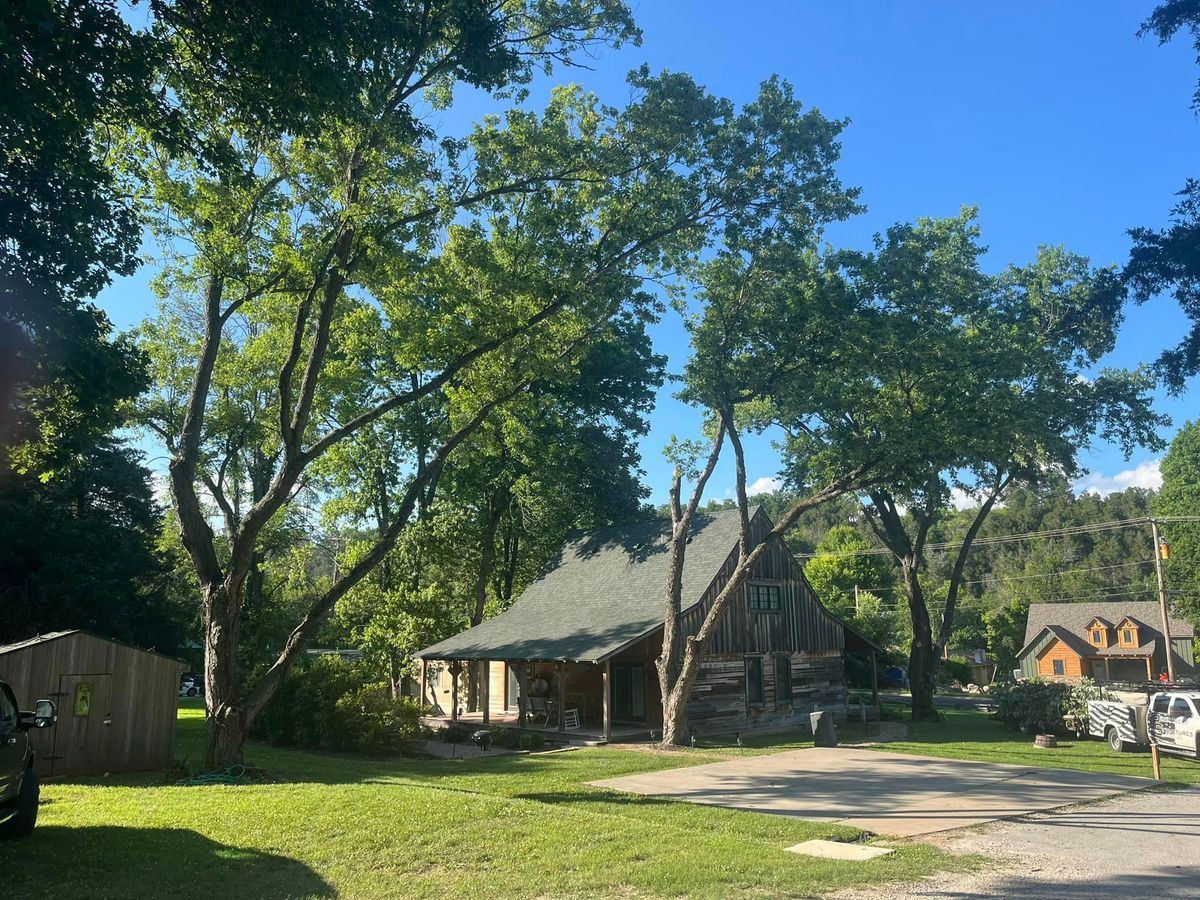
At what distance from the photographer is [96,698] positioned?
56.7 ft

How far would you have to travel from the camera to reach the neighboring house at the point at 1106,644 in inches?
2206

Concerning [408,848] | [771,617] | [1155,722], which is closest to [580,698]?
[771,617]

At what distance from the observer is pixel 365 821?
33.1 feet

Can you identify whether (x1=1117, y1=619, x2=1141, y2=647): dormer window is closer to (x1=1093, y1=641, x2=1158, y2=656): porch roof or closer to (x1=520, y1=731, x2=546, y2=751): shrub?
(x1=1093, y1=641, x2=1158, y2=656): porch roof

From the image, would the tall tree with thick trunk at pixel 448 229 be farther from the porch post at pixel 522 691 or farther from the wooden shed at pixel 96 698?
the porch post at pixel 522 691

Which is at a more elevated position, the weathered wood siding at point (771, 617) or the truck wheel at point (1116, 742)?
the weathered wood siding at point (771, 617)

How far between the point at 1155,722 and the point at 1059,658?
144ft

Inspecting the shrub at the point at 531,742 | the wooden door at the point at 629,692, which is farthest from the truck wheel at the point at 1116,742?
the shrub at the point at 531,742

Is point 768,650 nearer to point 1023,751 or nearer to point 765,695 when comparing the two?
point 765,695

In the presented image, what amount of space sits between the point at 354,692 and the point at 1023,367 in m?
21.2

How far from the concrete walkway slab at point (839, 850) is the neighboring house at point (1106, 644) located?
182 ft

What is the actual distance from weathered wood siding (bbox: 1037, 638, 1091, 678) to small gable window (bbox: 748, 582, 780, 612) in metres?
39.4

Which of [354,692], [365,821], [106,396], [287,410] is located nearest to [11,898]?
[365,821]

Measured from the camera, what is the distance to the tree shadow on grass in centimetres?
757
